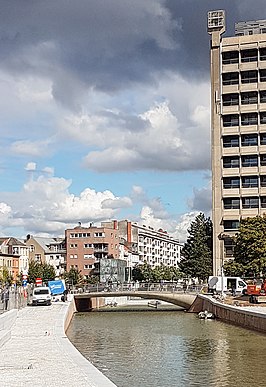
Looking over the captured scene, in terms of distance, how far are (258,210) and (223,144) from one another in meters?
9.84

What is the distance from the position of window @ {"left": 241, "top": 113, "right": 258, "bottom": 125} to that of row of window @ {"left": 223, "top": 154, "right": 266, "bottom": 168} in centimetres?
437

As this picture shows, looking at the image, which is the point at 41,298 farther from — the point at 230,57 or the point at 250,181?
the point at 230,57

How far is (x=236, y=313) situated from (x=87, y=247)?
332 feet

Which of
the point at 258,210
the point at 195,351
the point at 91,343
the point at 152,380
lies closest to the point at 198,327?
the point at 91,343

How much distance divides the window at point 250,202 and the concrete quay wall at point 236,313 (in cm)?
2047

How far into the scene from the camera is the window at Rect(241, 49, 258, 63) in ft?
288

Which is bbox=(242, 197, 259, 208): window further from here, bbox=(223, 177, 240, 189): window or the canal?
the canal

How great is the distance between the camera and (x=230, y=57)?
293ft

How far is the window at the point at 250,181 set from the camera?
86938 mm

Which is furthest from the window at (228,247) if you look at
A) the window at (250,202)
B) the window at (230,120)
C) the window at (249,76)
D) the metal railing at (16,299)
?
the metal railing at (16,299)

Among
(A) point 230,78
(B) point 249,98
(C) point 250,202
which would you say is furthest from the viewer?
(A) point 230,78

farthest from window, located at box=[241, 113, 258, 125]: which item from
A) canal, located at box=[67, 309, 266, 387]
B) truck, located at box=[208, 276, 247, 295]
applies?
canal, located at box=[67, 309, 266, 387]

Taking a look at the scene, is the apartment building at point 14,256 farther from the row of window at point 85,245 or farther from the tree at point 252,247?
the tree at point 252,247

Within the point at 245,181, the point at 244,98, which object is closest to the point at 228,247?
the point at 245,181
